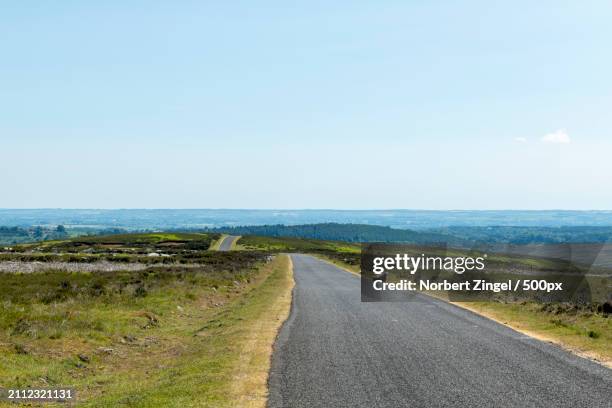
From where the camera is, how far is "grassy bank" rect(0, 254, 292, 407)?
1267 cm

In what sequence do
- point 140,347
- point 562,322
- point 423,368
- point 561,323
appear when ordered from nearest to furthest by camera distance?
point 423,368 < point 140,347 < point 561,323 < point 562,322

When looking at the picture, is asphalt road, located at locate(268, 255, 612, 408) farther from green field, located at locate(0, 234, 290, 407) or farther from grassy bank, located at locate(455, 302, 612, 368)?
green field, located at locate(0, 234, 290, 407)

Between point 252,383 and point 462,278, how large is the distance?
32.7 meters

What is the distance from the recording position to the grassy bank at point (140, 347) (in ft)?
41.6

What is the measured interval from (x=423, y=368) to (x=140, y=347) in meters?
9.90

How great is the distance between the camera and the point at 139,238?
187m

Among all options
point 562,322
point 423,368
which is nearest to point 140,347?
point 423,368

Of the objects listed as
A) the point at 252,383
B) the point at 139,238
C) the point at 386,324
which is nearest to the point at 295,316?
the point at 386,324

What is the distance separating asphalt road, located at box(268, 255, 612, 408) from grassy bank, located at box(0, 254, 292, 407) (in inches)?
38.7

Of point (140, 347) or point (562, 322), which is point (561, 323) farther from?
point (140, 347)

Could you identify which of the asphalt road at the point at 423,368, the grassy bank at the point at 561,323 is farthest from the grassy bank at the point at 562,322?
the asphalt road at the point at 423,368

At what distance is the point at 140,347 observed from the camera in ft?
63.6

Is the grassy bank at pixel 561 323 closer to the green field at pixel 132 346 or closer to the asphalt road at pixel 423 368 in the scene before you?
the asphalt road at pixel 423 368

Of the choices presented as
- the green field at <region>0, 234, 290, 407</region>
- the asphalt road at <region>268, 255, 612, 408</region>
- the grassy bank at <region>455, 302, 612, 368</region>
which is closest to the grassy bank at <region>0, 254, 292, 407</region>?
the green field at <region>0, 234, 290, 407</region>
